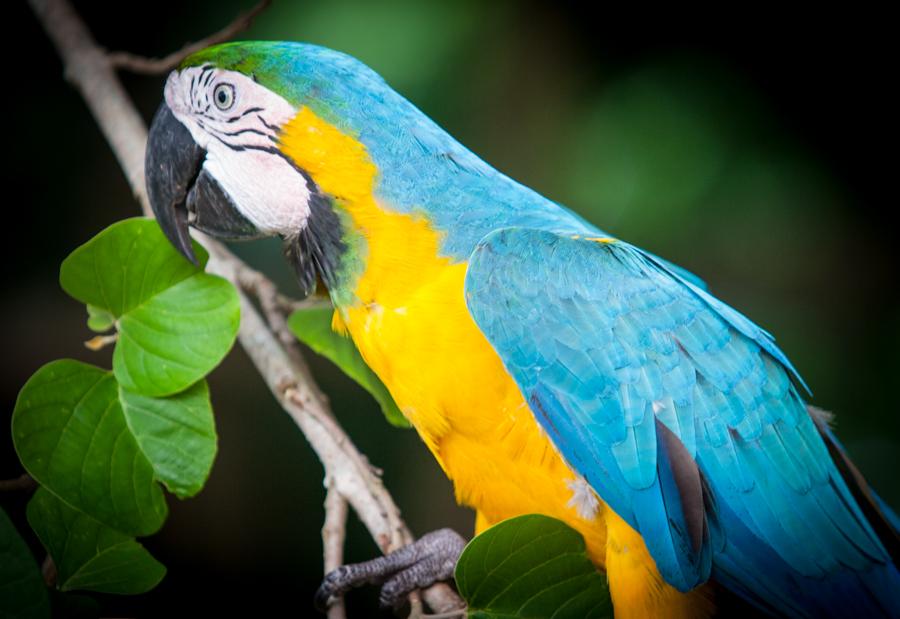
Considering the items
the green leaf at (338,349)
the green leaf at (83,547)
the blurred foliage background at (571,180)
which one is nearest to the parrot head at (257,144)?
the green leaf at (338,349)

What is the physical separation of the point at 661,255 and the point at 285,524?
0.83 m

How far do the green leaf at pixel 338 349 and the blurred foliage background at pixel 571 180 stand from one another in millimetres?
462

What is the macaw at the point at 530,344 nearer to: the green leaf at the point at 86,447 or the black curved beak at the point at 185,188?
the black curved beak at the point at 185,188

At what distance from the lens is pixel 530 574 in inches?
26.8

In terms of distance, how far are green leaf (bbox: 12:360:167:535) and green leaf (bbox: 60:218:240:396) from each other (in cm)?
4

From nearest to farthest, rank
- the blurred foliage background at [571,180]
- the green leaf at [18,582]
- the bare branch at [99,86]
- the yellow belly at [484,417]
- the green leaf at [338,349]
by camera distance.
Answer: the green leaf at [18,582] → the yellow belly at [484,417] → the green leaf at [338,349] → the bare branch at [99,86] → the blurred foliage background at [571,180]

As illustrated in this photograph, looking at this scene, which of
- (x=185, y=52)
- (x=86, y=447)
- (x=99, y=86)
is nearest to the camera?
(x=86, y=447)

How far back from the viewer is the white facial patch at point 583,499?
708mm

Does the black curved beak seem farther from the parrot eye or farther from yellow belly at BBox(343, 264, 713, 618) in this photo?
yellow belly at BBox(343, 264, 713, 618)

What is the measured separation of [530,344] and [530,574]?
20cm

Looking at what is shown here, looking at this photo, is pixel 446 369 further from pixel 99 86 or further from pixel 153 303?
pixel 99 86

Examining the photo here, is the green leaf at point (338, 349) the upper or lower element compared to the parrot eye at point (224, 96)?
lower

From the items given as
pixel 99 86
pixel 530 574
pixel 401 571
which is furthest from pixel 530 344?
pixel 99 86

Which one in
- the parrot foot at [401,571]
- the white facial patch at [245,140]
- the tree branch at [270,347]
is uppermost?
the white facial patch at [245,140]
